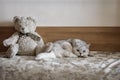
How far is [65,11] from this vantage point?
8.14 ft

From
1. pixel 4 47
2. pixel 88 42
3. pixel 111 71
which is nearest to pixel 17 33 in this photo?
pixel 4 47

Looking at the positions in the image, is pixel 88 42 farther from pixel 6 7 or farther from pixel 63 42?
pixel 6 7

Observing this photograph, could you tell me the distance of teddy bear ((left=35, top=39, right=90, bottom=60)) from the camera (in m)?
2.20

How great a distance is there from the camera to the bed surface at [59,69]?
1.77 meters

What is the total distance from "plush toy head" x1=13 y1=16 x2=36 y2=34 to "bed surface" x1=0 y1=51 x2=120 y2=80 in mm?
408

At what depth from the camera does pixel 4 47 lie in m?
2.55

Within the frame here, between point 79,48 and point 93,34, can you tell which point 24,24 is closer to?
point 79,48

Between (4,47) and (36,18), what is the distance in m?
A: 0.49

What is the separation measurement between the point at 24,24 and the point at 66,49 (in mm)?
506

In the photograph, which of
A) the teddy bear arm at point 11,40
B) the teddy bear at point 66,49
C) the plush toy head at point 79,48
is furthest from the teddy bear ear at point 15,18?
the plush toy head at point 79,48

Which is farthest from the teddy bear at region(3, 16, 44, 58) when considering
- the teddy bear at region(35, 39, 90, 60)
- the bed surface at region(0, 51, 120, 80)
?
the bed surface at region(0, 51, 120, 80)

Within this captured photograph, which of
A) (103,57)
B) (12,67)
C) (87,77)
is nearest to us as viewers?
(87,77)

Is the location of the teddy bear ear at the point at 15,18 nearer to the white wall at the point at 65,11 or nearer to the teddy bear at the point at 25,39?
the teddy bear at the point at 25,39

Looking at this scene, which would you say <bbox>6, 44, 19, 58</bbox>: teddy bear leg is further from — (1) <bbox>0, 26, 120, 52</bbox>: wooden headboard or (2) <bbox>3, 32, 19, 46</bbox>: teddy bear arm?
(1) <bbox>0, 26, 120, 52</bbox>: wooden headboard
